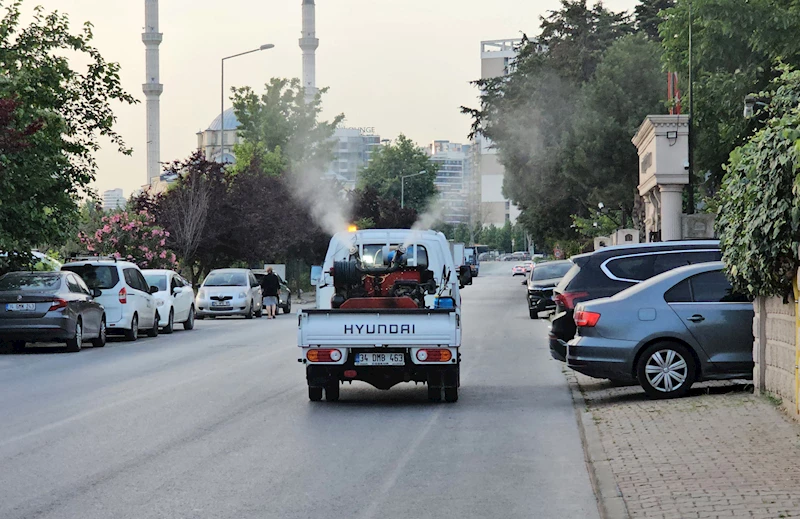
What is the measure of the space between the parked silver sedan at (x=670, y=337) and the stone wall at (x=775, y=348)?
43 centimetres

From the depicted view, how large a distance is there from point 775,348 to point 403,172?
374 ft

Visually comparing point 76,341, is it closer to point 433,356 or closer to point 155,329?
point 155,329

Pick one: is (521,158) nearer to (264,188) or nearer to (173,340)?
(264,188)

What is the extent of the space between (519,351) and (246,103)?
86322mm

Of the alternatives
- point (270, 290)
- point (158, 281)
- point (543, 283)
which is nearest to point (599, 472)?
point (158, 281)

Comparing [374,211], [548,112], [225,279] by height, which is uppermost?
[548,112]

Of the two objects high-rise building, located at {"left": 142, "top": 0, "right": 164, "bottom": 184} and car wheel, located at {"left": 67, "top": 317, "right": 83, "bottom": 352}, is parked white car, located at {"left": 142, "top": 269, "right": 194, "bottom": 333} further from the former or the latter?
high-rise building, located at {"left": 142, "top": 0, "right": 164, "bottom": 184}

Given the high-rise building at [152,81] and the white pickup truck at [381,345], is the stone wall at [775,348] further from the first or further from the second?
the high-rise building at [152,81]

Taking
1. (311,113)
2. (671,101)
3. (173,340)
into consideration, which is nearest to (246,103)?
(311,113)

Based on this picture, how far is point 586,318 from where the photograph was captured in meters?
14.8

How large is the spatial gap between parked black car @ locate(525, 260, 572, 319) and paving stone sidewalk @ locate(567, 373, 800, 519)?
1968 cm

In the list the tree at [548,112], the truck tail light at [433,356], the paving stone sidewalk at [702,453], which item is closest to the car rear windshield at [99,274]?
the truck tail light at [433,356]

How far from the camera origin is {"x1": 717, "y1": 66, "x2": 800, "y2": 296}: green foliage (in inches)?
466

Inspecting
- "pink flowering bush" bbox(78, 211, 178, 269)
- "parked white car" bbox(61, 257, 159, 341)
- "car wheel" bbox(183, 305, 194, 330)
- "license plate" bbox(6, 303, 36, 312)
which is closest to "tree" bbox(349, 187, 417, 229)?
"pink flowering bush" bbox(78, 211, 178, 269)
